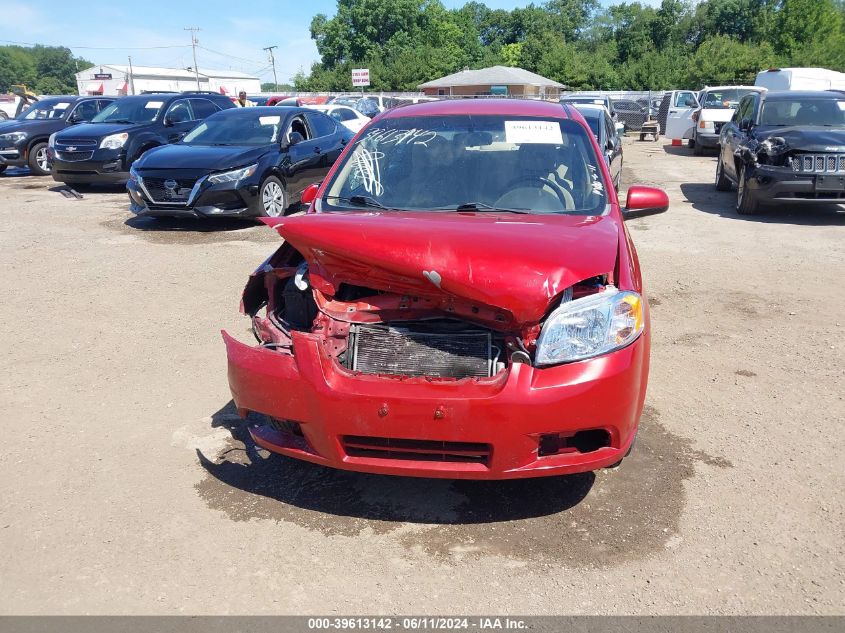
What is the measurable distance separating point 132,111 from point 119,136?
1278mm

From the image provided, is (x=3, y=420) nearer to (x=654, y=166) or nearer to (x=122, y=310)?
(x=122, y=310)

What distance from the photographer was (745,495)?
342 cm

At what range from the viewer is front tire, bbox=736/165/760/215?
1037cm

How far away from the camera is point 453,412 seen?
282 centimetres

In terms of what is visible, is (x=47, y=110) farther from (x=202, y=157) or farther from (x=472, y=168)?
(x=472, y=168)

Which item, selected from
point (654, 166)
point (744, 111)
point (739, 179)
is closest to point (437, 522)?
point (739, 179)

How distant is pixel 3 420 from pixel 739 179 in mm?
10157

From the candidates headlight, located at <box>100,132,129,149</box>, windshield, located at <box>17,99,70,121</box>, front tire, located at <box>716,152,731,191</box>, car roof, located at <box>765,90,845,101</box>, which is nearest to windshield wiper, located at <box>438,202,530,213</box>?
car roof, located at <box>765,90,845,101</box>

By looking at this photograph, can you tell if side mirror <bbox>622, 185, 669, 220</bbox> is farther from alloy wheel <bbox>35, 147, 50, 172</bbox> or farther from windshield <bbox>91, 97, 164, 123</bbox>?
alloy wheel <bbox>35, 147, 50, 172</bbox>

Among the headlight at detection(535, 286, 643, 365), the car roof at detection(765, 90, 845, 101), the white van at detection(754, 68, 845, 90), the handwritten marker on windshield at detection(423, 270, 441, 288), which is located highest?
the white van at detection(754, 68, 845, 90)

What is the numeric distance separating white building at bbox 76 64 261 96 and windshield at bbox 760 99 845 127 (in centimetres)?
4726

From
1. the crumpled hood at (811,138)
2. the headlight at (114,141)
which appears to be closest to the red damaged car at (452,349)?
the crumpled hood at (811,138)

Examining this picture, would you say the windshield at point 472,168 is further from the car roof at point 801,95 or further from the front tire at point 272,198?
the car roof at point 801,95

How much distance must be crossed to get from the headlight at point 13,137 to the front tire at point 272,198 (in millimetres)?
9965
